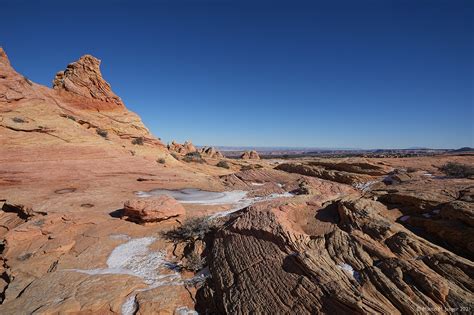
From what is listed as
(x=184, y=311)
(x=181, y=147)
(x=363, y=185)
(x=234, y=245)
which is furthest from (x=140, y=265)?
(x=181, y=147)

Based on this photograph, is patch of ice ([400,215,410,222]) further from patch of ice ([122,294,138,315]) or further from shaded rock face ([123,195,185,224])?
shaded rock face ([123,195,185,224])

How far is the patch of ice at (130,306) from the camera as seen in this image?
615 centimetres

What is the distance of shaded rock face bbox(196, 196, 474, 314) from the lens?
4.58 m

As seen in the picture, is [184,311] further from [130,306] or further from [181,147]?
[181,147]

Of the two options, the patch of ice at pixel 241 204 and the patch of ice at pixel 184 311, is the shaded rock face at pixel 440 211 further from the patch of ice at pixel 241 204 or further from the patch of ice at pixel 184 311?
the patch of ice at pixel 241 204

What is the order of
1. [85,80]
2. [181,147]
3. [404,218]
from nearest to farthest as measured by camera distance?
[404,218]
[85,80]
[181,147]

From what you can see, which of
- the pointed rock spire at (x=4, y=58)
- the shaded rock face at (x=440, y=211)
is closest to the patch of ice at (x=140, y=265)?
the shaded rock face at (x=440, y=211)

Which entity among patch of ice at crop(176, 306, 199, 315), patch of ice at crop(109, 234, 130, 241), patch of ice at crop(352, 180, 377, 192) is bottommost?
patch of ice at crop(176, 306, 199, 315)

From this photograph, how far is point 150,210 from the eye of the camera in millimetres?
10664

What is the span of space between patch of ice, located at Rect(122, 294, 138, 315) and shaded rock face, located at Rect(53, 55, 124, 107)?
2550 centimetres

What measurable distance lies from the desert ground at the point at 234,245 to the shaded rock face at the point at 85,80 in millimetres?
11330

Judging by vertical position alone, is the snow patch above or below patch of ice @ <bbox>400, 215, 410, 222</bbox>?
below

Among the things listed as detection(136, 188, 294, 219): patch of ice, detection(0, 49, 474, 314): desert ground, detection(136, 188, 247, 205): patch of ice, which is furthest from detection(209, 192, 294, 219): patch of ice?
detection(136, 188, 247, 205): patch of ice

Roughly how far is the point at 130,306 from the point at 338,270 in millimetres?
4994
